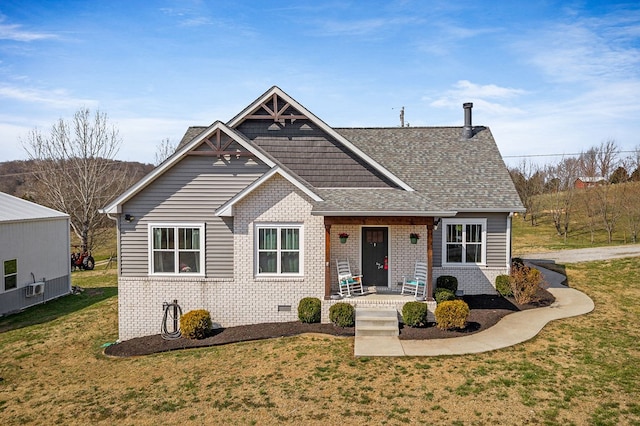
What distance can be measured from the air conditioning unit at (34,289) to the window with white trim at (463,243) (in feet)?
58.8

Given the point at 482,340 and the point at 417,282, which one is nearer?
the point at 482,340

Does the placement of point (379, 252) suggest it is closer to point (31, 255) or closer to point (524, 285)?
point (524, 285)

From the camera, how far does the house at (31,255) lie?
18.7 metres

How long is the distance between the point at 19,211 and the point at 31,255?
85.3 inches

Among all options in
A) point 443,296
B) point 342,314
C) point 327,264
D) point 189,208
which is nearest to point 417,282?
point 443,296

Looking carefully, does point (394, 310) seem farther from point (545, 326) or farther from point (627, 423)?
point (627, 423)

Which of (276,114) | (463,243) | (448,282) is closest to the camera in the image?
(276,114)

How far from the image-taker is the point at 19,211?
20.3 metres

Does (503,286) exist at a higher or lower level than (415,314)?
higher

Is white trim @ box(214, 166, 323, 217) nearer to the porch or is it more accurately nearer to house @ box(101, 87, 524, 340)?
house @ box(101, 87, 524, 340)

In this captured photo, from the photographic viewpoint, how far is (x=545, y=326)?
1306 centimetres

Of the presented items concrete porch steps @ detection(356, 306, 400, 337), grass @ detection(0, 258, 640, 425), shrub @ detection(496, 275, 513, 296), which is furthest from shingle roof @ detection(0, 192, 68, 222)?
shrub @ detection(496, 275, 513, 296)

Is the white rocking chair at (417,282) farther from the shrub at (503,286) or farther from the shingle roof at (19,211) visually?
the shingle roof at (19,211)

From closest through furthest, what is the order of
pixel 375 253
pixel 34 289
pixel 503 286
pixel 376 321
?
pixel 376 321 → pixel 375 253 → pixel 503 286 → pixel 34 289
